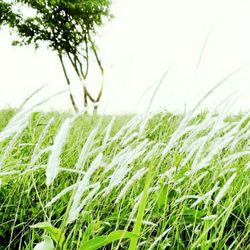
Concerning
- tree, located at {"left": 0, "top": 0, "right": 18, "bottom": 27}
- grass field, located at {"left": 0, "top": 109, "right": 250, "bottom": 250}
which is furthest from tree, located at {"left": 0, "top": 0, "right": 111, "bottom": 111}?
grass field, located at {"left": 0, "top": 109, "right": 250, "bottom": 250}

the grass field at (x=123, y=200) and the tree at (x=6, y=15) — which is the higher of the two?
the tree at (x=6, y=15)

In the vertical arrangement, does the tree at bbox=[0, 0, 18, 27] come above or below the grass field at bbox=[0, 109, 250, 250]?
above

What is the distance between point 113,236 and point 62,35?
2511 cm

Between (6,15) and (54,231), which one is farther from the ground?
(6,15)

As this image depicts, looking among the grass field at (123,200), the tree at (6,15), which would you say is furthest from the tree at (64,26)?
the grass field at (123,200)

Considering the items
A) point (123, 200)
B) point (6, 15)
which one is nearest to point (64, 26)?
point (6, 15)

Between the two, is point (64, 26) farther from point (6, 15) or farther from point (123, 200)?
point (123, 200)

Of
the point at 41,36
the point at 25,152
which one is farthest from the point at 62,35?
the point at 25,152

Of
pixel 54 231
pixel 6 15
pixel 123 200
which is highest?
pixel 6 15

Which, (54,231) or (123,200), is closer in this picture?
(54,231)

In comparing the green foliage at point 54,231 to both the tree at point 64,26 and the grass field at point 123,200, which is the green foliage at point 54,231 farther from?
the tree at point 64,26

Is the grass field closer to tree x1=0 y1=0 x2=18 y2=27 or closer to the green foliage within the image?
the green foliage

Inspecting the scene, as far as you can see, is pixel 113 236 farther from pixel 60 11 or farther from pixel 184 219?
pixel 60 11

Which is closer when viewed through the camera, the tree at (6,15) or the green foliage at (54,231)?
the green foliage at (54,231)
